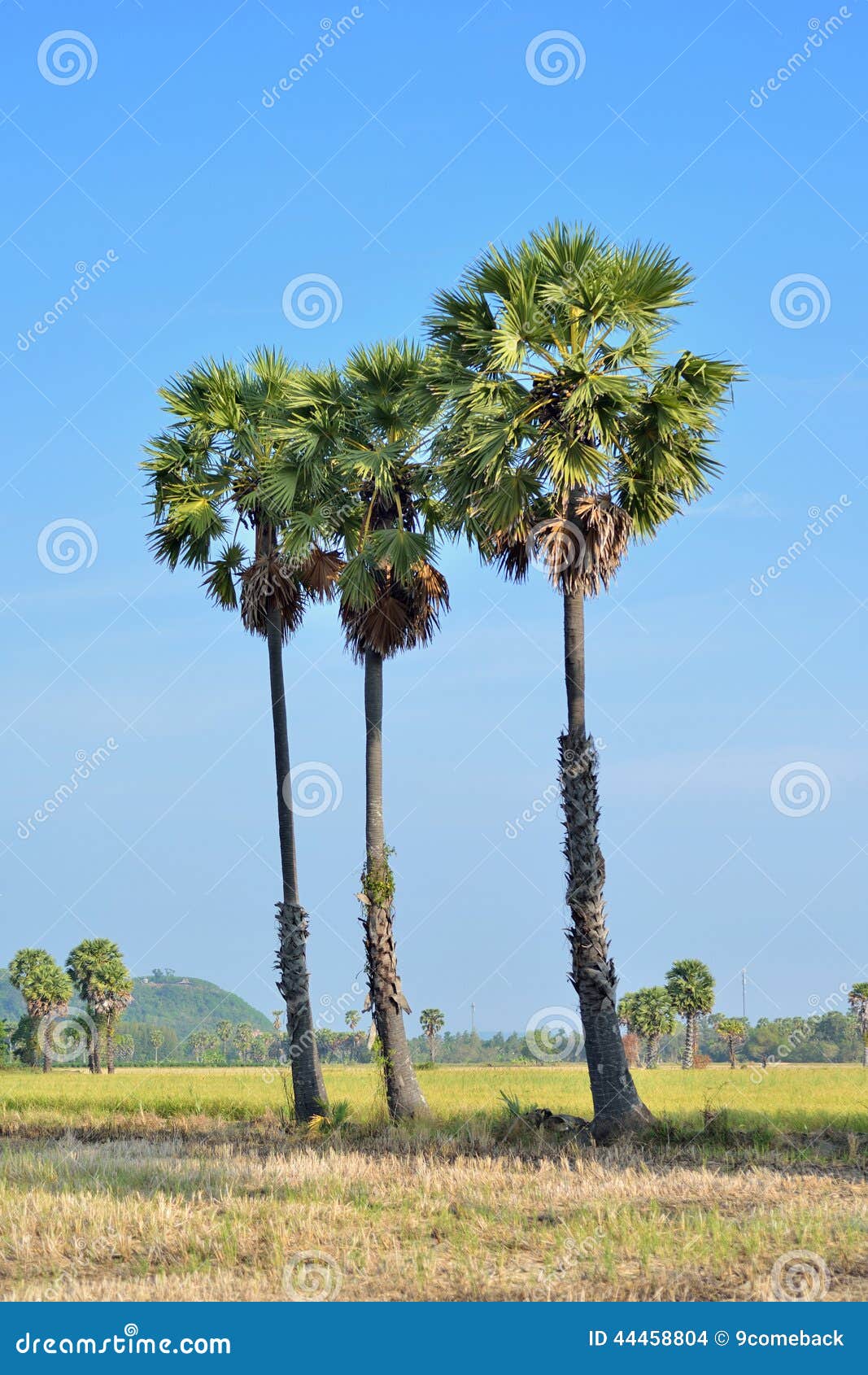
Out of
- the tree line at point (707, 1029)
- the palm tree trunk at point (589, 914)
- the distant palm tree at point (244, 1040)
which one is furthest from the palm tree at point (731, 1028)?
the distant palm tree at point (244, 1040)

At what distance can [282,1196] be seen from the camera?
13.1 m

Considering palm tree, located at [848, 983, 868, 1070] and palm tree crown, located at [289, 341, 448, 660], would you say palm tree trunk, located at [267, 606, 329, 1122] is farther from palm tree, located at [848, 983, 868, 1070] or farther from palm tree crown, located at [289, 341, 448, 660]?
palm tree, located at [848, 983, 868, 1070]

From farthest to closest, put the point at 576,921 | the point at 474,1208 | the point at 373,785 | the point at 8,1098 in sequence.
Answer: the point at 8,1098 → the point at 373,785 → the point at 576,921 → the point at 474,1208

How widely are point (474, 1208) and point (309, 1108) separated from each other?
1103 cm

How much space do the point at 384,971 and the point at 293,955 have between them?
236 cm

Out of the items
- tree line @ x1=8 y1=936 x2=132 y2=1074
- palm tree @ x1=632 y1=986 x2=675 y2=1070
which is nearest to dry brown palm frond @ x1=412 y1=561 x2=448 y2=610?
tree line @ x1=8 y1=936 x2=132 y2=1074

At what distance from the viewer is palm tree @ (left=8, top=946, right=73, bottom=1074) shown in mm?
88375

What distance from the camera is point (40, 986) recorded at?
88.6 meters

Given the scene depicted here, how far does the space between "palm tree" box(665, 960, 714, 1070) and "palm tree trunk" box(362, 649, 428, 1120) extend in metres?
55.3

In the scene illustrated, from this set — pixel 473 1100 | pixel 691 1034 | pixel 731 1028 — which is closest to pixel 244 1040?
pixel 731 1028

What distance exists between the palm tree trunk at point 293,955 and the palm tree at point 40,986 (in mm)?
70194
